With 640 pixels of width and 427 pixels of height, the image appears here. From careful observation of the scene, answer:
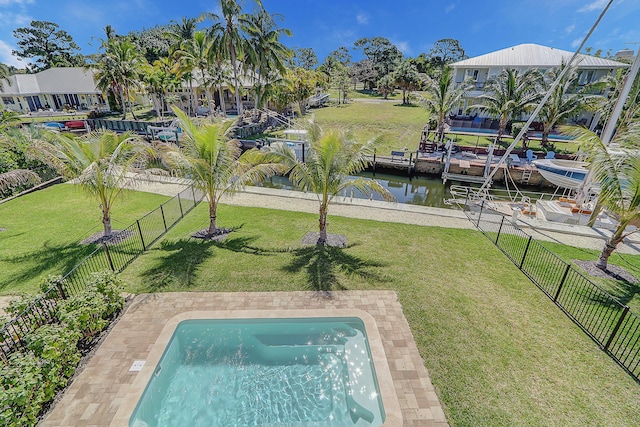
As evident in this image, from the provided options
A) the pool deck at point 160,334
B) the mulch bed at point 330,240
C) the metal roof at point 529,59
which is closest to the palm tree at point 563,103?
the metal roof at point 529,59

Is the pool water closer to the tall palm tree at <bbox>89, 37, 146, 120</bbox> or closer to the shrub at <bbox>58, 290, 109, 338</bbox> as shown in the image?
the shrub at <bbox>58, 290, 109, 338</bbox>

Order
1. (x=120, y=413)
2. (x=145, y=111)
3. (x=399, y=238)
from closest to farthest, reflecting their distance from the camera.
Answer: (x=120, y=413) → (x=399, y=238) → (x=145, y=111)

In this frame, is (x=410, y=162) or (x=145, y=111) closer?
(x=410, y=162)

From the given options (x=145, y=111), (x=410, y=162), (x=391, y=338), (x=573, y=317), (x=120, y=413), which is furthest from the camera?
(x=145, y=111)

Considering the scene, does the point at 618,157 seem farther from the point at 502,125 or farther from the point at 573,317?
the point at 502,125

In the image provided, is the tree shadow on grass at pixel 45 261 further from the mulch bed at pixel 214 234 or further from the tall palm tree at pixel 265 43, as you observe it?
the tall palm tree at pixel 265 43

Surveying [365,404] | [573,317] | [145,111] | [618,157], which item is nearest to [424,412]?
[365,404]

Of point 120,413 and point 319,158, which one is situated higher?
point 319,158

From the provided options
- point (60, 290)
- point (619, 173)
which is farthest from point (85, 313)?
point (619, 173)
